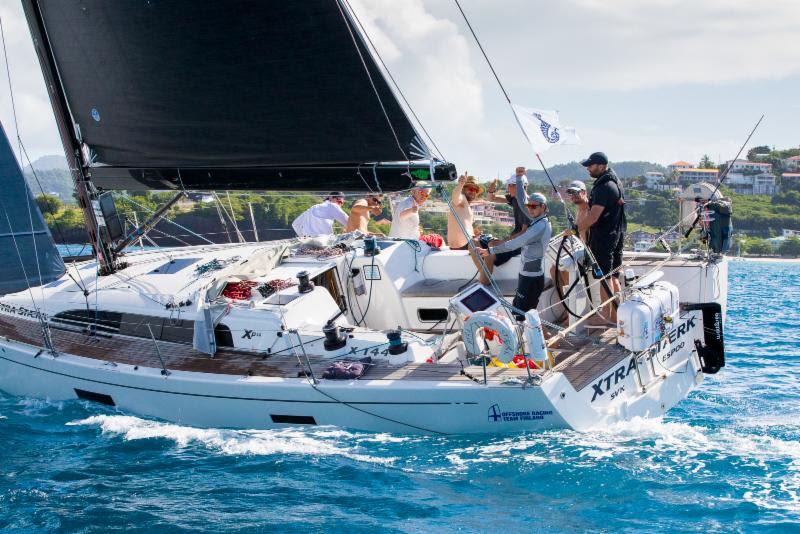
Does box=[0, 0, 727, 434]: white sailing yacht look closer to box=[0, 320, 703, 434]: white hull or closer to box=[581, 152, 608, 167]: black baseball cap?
box=[0, 320, 703, 434]: white hull

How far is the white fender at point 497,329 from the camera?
6.26 metres

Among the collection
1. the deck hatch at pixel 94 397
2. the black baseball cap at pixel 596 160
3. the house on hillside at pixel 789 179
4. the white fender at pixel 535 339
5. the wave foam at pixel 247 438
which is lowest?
the wave foam at pixel 247 438

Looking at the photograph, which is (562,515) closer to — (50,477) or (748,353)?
(50,477)

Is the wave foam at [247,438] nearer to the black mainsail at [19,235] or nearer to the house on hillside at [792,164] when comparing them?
the black mainsail at [19,235]

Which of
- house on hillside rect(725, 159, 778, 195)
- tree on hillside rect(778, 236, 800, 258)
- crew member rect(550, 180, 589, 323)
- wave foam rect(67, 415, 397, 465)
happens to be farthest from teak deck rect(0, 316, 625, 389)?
house on hillside rect(725, 159, 778, 195)

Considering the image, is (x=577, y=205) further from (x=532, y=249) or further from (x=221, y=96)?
(x=221, y=96)

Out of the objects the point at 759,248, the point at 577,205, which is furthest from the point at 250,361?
the point at 759,248

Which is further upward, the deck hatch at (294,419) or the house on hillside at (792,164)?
the house on hillside at (792,164)

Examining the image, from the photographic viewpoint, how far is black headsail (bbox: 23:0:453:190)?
23.5ft

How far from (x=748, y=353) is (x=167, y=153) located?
8.81 metres

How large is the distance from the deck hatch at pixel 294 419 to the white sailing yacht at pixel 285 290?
3 centimetres

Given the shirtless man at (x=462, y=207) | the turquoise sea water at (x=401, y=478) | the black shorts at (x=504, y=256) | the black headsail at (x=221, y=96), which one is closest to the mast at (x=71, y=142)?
the black headsail at (x=221, y=96)

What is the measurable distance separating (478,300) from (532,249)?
1057mm

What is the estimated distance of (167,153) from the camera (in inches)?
328
